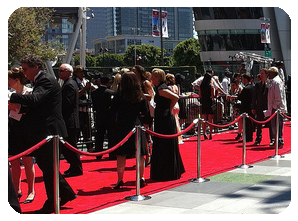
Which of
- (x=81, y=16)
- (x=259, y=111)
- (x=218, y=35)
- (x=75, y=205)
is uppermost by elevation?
(x=218, y=35)

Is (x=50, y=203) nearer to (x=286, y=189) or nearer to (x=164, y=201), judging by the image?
(x=164, y=201)

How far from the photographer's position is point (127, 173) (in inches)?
384

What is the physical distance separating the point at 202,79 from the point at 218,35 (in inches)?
2548

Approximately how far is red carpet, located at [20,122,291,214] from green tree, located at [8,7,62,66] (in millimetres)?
16977

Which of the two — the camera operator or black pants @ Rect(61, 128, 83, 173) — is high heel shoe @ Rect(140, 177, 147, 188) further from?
the camera operator

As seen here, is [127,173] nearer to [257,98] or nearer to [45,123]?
[45,123]

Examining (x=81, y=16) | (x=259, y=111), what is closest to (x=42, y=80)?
(x=259, y=111)

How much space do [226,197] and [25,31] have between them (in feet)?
80.1

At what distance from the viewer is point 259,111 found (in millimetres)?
13250

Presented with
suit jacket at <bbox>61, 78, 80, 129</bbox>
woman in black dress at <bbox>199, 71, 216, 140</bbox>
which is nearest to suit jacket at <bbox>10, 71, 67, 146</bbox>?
suit jacket at <bbox>61, 78, 80, 129</bbox>

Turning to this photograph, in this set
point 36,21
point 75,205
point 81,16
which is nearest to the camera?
point 75,205

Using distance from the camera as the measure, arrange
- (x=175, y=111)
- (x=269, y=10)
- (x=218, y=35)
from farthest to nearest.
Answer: (x=218, y=35)
(x=269, y=10)
(x=175, y=111)

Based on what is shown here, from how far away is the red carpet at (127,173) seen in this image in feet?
23.9

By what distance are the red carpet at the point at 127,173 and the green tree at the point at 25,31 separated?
17.0m
